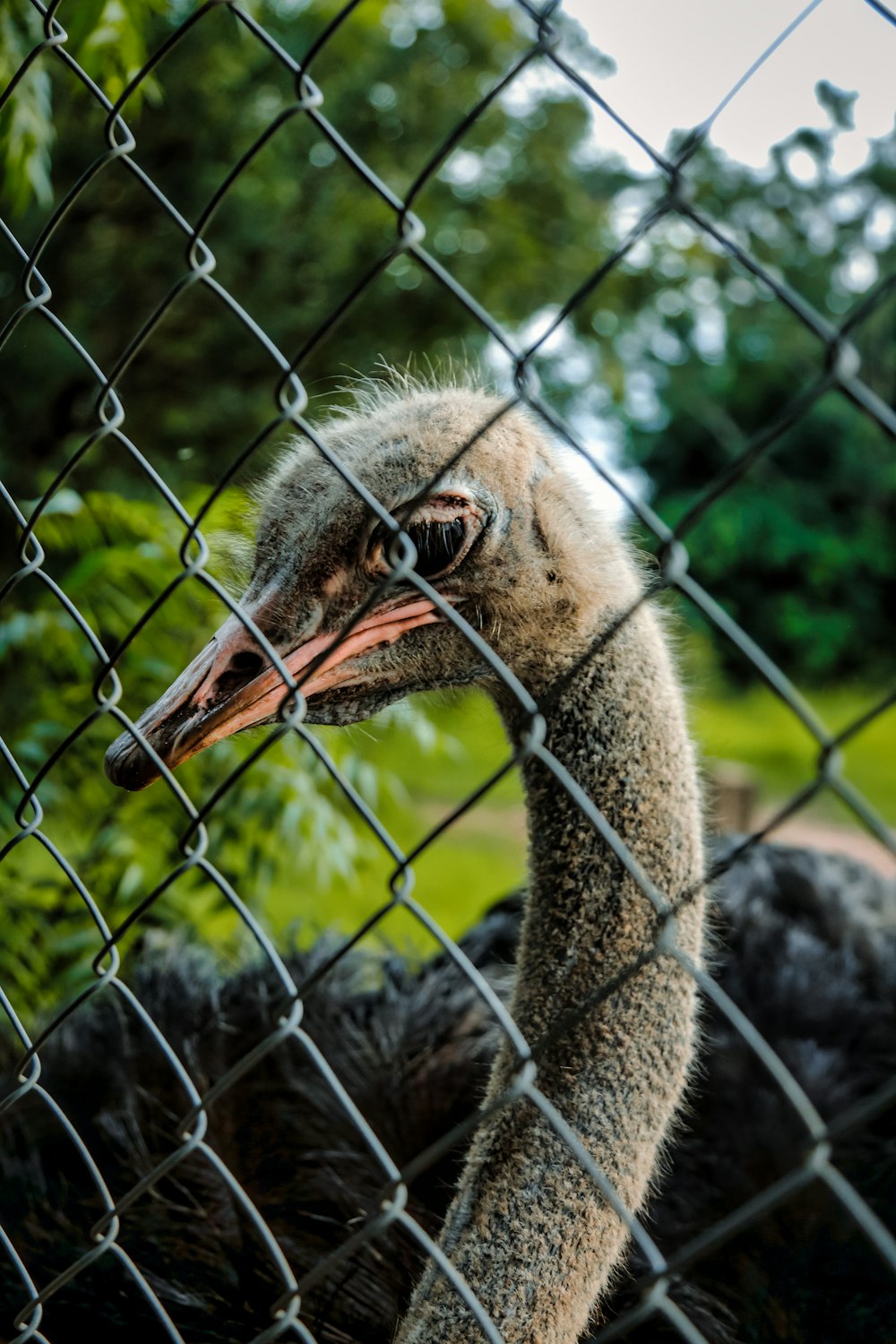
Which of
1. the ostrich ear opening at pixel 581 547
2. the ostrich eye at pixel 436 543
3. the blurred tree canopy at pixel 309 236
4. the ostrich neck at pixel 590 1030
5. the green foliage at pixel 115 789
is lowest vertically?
the ostrich neck at pixel 590 1030

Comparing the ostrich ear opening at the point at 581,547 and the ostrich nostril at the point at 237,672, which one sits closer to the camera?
the ostrich nostril at the point at 237,672

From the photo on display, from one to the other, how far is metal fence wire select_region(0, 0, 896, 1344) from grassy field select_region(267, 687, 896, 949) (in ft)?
3.06

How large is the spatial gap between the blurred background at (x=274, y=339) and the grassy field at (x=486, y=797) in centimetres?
4

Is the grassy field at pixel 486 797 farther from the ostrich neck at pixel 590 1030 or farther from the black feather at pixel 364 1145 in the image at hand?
the ostrich neck at pixel 590 1030

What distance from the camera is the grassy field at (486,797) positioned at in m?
5.97

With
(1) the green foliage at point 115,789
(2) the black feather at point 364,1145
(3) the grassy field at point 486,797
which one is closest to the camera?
(2) the black feather at point 364,1145

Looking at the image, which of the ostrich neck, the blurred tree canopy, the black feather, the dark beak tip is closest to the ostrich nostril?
the dark beak tip

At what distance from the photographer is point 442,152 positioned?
39.0 inches

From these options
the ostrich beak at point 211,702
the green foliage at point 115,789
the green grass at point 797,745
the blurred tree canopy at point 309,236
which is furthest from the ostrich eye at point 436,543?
the green grass at point 797,745

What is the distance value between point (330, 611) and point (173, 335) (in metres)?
4.04

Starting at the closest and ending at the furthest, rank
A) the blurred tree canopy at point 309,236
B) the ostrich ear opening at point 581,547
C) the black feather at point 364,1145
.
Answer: the ostrich ear opening at point 581,547
the black feather at point 364,1145
the blurred tree canopy at point 309,236

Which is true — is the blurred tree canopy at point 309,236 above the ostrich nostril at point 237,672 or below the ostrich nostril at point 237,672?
above

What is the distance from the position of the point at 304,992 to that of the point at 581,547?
0.68 meters

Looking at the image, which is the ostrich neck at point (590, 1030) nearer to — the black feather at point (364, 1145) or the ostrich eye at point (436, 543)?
the ostrich eye at point (436, 543)
